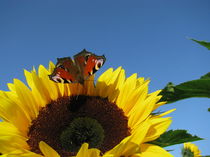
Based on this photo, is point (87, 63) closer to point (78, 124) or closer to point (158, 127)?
point (78, 124)

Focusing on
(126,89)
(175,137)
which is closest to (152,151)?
(175,137)

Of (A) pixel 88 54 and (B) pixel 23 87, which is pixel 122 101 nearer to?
(A) pixel 88 54

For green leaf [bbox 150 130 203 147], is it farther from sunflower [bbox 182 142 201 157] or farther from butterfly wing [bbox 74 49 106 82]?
sunflower [bbox 182 142 201 157]

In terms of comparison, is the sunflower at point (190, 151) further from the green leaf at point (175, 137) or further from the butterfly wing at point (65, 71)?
the butterfly wing at point (65, 71)

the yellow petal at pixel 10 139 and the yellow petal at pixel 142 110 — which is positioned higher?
the yellow petal at pixel 142 110

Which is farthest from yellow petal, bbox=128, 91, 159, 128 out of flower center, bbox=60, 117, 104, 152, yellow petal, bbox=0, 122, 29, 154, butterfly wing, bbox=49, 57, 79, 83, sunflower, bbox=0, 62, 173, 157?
yellow petal, bbox=0, 122, 29, 154

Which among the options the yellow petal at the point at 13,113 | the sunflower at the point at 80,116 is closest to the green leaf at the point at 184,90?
the sunflower at the point at 80,116

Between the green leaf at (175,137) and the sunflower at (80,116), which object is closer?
the sunflower at (80,116)
